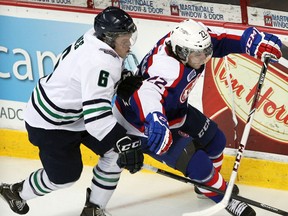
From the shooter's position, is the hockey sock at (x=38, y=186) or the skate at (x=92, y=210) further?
the skate at (x=92, y=210)

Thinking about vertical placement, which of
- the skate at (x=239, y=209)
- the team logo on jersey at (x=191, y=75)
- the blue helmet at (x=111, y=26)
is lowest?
the skate at (x=239, y=209)

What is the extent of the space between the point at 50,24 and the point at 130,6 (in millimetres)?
462

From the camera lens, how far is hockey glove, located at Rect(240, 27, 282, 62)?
3443 millimetres

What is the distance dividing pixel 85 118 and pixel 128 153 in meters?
0.24

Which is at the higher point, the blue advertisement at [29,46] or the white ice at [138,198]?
the blue advertisement at [29,46]

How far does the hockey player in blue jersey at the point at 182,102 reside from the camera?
3256mm

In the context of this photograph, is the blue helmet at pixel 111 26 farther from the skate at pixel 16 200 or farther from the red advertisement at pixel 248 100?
the red advertisement at pixel 248 100

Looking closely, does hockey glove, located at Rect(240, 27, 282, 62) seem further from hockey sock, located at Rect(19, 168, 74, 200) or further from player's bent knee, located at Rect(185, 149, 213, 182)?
hockey sock, located at Rect(19, 168, 74, 200)

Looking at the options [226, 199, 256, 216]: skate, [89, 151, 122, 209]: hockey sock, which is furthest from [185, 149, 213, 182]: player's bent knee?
[89, 151, 122, 209]: hockey sock

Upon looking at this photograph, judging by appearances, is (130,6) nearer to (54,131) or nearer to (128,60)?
(128,60)

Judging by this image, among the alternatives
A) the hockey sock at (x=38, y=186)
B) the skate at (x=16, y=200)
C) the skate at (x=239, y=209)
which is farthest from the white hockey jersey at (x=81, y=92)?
the skate at (x=239, y=209)

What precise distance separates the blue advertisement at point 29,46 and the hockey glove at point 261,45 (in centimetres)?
112

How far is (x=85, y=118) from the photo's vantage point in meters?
3.13

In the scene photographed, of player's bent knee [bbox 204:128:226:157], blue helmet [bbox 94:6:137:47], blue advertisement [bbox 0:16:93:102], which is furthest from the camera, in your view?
blue advertisement [bbox 0:16:93:102]
